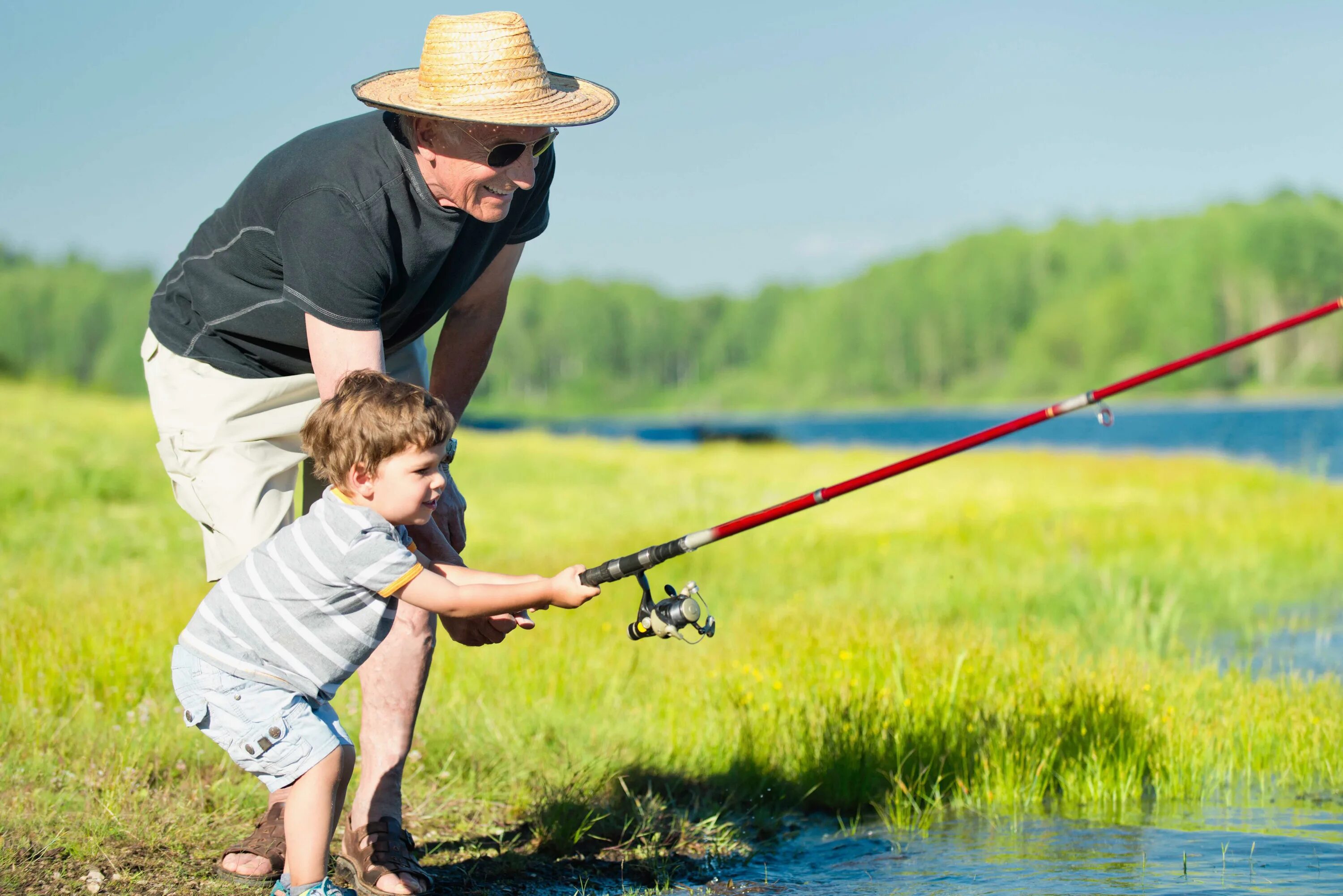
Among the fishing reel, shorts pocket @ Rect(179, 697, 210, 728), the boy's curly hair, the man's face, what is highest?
the man's face

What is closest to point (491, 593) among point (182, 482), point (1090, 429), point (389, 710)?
point (389, 710)

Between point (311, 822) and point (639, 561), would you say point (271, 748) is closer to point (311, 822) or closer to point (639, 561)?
point (311, 822)

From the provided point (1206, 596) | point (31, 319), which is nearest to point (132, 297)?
point (31, 319)

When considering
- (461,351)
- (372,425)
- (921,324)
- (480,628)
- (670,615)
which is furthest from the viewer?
(921,324)

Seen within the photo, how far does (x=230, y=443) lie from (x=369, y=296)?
792 mm

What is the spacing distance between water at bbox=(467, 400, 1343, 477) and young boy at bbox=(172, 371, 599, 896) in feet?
37.5

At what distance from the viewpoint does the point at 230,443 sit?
379 cm

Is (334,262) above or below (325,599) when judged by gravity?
above

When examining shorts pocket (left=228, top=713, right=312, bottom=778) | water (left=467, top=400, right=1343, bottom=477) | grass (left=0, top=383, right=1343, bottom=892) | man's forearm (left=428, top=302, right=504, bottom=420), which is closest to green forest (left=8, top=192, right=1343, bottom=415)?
water (left=467, top=400, right=1343, bottom=477)

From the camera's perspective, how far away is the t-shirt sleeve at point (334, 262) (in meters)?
3.27

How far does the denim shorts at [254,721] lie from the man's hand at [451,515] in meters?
0.70

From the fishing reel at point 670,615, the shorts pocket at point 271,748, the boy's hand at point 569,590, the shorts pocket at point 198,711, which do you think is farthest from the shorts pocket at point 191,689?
the fishing reel at point 670,615

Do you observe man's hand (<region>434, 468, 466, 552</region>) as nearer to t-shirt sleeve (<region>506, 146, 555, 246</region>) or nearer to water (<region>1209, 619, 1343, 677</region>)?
t-shirt sleeve (<region>506, 146, 555, 246</region>)

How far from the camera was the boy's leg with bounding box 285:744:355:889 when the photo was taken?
305 cm
